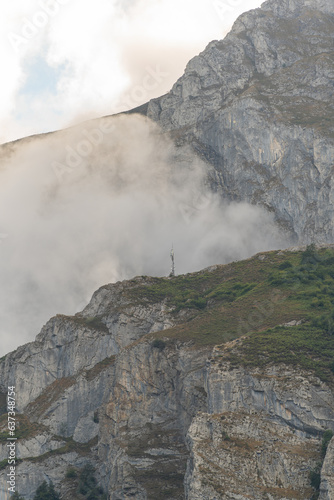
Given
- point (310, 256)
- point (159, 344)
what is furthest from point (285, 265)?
point (159, 344)

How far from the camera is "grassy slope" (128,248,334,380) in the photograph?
283 ft

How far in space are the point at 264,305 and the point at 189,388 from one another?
17769 mm

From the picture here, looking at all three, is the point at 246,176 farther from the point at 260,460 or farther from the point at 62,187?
the point at 260,460

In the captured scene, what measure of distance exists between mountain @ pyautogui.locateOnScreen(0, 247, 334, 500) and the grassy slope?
0.26m

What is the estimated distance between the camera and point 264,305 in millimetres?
105000

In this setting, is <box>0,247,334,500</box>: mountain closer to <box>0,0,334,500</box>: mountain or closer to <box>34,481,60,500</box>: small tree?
<box>0,0,334,500</box>: mountain

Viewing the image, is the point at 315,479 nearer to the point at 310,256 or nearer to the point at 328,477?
the point at 328,477

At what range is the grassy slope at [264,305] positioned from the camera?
86.1m

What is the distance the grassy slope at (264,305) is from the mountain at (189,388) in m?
0.26

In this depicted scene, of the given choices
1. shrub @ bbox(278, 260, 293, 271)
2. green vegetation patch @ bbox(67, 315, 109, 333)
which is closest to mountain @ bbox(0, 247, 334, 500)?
green vegetation patch @ bbox(67, 315, 109, 333)

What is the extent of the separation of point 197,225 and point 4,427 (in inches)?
2912

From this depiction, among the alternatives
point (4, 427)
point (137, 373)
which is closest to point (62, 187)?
point (4, 427)

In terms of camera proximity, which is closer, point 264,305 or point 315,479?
point 315,479

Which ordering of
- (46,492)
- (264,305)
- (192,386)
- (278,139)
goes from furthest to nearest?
1. (278,139)
2. (264,305)
3. (46,492)
4. (192,386)
